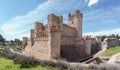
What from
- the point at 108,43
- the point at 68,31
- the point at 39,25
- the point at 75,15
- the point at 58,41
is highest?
the point at 75,15

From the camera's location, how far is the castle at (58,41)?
2255 cm

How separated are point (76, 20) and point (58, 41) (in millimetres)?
18904

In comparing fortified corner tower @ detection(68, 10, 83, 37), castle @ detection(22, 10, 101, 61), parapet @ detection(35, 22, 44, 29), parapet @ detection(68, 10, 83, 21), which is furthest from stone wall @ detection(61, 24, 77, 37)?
parapet @ detection(35, 22, 44, 29)

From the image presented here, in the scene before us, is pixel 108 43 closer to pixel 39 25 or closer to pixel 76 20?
pixel 76 20

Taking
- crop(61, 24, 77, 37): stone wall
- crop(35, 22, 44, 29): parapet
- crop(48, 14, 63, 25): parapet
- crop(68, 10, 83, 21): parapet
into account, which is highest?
crop(68, 10, 83, 21): parapet

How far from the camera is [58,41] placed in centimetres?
2259

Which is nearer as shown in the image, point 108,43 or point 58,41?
point 58,41

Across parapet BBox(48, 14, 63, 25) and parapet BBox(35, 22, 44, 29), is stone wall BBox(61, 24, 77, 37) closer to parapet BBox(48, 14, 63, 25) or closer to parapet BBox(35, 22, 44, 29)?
parapet BBox(48, 14, 63, 25)

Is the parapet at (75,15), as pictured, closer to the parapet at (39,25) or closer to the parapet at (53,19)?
the parapet at (53,19)

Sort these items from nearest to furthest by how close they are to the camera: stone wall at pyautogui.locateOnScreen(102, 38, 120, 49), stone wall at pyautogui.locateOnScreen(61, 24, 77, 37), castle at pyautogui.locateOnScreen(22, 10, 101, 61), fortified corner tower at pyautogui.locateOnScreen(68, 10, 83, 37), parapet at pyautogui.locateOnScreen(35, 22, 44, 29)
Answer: castle at pyautogui.locateOnScreen(22, 10, 101, 61) < parapet at pyautogui.locateOnScreen(35, 22, 44, 29) < stone wall at pyautogui.locateOnScreen(61, 24, 77, 37) < stone wall at pyautogui.locateOnScreen(102, 38, 120, 49) < fortified corner tower at pyautogui.locateOnScreen(68, 10, 83, 37)

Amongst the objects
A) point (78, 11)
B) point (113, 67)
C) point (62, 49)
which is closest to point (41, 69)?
point (113, 67)

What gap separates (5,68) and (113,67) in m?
9.53

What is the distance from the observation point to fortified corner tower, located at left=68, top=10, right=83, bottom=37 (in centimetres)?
3996

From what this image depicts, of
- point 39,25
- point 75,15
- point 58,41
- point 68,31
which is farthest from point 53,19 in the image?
point 75,15
